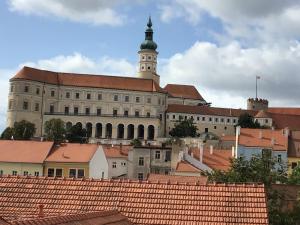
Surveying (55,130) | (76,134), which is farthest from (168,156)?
(76,134)

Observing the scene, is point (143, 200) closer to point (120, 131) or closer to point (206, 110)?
point (120, 131)

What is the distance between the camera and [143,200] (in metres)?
13.8

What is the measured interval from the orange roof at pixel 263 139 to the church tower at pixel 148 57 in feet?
273

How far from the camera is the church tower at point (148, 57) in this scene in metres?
158

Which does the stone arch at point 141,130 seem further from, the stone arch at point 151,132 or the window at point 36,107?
the window at point 36,107

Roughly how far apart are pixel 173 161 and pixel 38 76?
81795mm

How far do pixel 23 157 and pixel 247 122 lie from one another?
81.2 metres

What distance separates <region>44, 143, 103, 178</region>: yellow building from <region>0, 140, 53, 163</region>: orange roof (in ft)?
2.90

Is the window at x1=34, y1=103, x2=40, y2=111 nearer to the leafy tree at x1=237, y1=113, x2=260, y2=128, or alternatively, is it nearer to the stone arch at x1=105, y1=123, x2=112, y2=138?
the stone arch at x1=105, y1=123, x2=112, y2=138

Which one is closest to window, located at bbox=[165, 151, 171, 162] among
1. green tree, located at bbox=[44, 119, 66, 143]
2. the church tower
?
green tree, located at bbox=[44, 119, 66, 143]

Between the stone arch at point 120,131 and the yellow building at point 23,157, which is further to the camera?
the stone arch at point 120,131

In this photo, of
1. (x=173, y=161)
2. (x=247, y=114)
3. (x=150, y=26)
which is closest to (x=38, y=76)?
(x=150, y=26)

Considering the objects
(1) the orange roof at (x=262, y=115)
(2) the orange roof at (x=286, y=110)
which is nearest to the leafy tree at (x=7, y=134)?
(1) the orange roof at (x=262, y=115)

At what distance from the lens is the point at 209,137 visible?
396 feet
